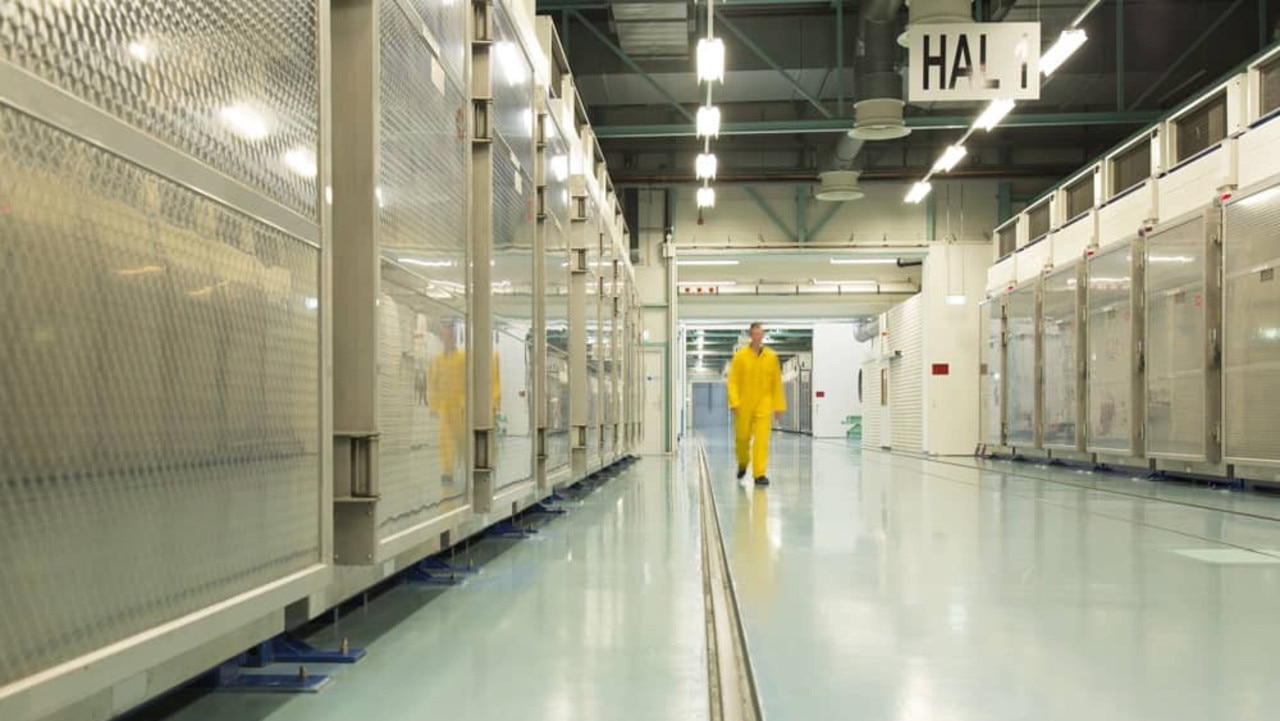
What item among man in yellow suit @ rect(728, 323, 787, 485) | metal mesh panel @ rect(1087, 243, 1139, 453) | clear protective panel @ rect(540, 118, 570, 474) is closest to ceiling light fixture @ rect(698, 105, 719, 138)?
man in yellow suit @ rect(728, 323, 787, 485)

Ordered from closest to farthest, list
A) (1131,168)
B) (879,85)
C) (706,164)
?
(1131,168)
(879,85)
(706,164)

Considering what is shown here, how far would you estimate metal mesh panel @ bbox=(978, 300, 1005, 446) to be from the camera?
55.6 feet

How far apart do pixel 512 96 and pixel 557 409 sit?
2.58 metres

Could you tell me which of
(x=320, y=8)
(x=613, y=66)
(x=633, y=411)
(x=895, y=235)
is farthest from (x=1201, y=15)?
(x=320, y=8)

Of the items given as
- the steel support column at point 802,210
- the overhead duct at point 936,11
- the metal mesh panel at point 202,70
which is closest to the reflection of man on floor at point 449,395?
the metal mesh panel at point 202,70

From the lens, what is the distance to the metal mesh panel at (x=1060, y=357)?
13.4m

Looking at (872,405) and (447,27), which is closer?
(447,27)

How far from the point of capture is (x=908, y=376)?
20500 mm

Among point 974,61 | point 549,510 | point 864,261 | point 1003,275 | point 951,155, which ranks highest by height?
point 951,155

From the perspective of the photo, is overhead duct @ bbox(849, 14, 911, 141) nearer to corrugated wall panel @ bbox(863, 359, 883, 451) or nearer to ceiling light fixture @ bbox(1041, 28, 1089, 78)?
ceiling light fixture @ bbox(1041, 28, 1089, 78)

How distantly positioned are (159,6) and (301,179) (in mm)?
682

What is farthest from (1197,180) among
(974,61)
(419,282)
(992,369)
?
(419,282)

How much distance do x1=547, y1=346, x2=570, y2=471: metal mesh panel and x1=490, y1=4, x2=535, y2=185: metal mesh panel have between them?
1533mm

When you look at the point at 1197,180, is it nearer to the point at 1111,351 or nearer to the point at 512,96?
the point at 1111,351
